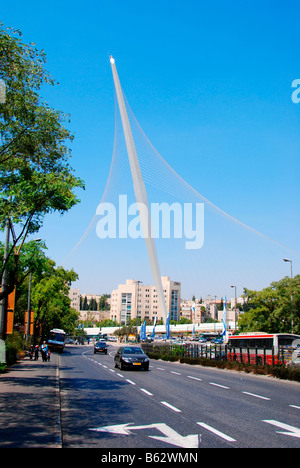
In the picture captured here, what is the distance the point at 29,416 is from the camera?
10.1 m

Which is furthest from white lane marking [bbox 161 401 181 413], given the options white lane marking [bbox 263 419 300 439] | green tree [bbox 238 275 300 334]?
green tree [bbox 238 275 300 334]

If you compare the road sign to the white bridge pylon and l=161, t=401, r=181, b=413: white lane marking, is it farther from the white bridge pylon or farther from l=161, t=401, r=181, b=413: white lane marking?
the white bridge pylon

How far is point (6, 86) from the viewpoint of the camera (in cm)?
1353

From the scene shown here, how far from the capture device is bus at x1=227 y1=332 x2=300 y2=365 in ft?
89.5

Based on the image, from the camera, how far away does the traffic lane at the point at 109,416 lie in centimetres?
790

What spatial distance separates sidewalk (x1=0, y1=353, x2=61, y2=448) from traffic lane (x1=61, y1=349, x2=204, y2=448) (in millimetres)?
305

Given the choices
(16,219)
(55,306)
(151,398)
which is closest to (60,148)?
(16,219)

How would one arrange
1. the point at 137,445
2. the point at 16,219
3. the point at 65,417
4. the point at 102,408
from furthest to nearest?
the point at 16,219 → the point at 102,408 → the point at 65,417 → the point at 137,445

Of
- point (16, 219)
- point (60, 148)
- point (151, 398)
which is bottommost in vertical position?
point (151, 398)

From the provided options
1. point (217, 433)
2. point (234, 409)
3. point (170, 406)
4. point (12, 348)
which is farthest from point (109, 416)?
point (12, 348)

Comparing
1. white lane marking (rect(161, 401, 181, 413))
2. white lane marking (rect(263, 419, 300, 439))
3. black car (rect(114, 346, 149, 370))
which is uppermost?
white lane marking (rect(263, 419, 300, 439))

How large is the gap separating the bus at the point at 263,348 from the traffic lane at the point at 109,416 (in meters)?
12.7
